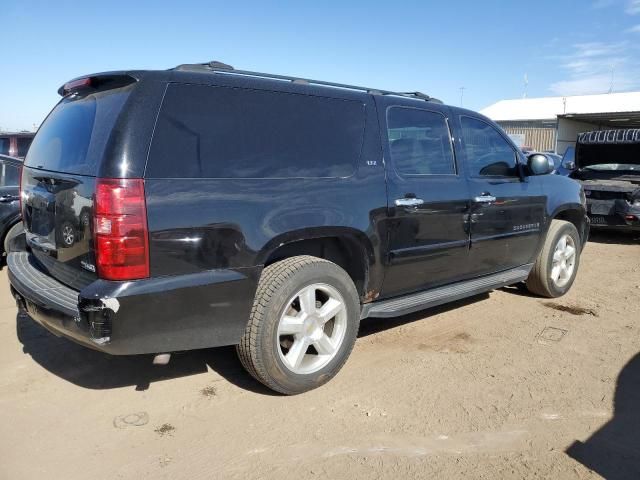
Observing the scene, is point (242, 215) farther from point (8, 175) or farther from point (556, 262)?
point (8, 175)

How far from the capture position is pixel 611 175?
954 cm

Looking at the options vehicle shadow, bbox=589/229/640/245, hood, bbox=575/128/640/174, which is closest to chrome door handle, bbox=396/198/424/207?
vehicle shadow, bbox=589/229/640/245

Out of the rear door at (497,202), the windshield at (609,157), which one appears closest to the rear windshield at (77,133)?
the rear door at (497,202)

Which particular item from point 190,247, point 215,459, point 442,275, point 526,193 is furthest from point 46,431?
point 526,193

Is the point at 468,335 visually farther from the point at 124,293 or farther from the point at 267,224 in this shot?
the point at 124,293

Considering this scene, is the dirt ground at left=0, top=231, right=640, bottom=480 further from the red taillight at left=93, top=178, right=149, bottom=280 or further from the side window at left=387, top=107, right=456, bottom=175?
the side window at left=387, top=107, right=456, bottom=175

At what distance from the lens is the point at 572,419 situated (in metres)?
3.11

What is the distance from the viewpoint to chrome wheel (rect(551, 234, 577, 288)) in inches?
219

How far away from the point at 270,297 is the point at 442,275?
1723 millimetres

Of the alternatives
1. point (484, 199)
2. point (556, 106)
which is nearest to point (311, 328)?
point (484, 199)

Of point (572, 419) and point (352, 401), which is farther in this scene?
point (352, 401)

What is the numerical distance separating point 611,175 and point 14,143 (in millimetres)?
10672

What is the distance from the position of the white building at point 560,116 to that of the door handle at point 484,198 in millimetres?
18696

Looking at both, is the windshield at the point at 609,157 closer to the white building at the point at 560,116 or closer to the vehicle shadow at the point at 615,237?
the vehicle shadow at the point at 615,237
